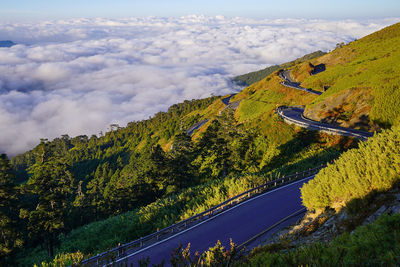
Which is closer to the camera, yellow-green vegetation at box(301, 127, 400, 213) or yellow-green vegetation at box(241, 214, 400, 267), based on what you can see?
yellow-green vegetation at box(241, 214, 400, 267)

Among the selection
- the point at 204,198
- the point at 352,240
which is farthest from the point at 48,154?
the point at 352,240

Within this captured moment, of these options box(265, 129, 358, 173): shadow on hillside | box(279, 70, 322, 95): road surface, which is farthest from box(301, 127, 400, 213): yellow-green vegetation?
box(279, 70, 322, 95): road surface

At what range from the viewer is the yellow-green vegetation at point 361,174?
8.43 m

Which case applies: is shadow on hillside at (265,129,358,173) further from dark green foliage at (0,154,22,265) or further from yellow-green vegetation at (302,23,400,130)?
dark green foliage at (0,154,22,265)

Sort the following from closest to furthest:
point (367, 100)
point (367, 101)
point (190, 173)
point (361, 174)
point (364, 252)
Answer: point (364, 252), point (361, 174), point (367, 101), point (367, 100), point (190, 173)

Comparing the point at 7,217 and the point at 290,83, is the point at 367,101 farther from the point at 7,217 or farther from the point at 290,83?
the point at 290,83

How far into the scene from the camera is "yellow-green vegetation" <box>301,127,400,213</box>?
843 centimetres

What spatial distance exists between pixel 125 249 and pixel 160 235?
2.16 metres

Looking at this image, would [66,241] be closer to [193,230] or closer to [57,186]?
[57,186]

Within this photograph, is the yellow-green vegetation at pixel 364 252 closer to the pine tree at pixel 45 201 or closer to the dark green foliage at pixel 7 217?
the dark green foliage at pixel 7 217

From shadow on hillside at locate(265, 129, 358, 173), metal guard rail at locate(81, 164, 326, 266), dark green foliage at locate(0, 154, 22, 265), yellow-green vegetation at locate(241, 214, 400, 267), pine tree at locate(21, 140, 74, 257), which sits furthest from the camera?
shadow on hillside at locate(265, 129, 358, 173)

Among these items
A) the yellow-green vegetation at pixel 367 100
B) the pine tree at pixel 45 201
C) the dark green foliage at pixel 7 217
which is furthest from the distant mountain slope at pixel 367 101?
the dark green foliage at pixel 7 217

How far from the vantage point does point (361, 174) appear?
9.20 m

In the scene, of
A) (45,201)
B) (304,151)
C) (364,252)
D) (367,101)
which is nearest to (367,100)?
(367,101)
